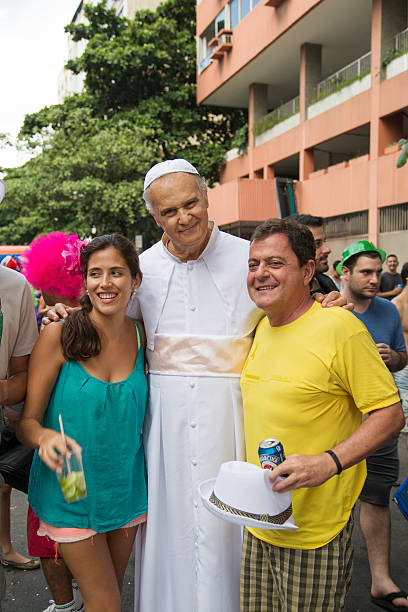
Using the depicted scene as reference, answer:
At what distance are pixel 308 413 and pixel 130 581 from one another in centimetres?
225

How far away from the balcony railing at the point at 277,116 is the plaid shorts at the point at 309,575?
17.4 m

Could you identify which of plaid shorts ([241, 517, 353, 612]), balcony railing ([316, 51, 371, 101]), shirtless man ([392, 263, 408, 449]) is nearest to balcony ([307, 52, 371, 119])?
balcony railing ([316, 51, 371, 101])

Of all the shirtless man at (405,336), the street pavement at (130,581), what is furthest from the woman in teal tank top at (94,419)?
the shirtless man at (405,336)

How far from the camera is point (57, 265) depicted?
262 cm

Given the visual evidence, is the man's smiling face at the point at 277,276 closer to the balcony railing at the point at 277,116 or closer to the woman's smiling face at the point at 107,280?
the woman's smiling face at the point at 107,280

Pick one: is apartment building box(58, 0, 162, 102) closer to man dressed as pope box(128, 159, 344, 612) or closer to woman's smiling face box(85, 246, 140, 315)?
man dressed as pope box(128, 159, 344, 612)

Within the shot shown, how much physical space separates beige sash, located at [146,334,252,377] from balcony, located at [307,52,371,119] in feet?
44.7

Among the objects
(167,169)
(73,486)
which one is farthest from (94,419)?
(167,169)

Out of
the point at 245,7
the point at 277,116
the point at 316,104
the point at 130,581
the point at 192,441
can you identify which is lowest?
the point at 130,581

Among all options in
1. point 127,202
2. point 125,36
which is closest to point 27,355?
point 127,202

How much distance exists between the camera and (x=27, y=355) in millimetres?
2385

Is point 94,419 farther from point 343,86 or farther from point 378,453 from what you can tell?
point 343,86

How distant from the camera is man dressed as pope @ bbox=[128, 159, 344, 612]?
8.44 ft

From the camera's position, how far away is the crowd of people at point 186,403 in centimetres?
211
